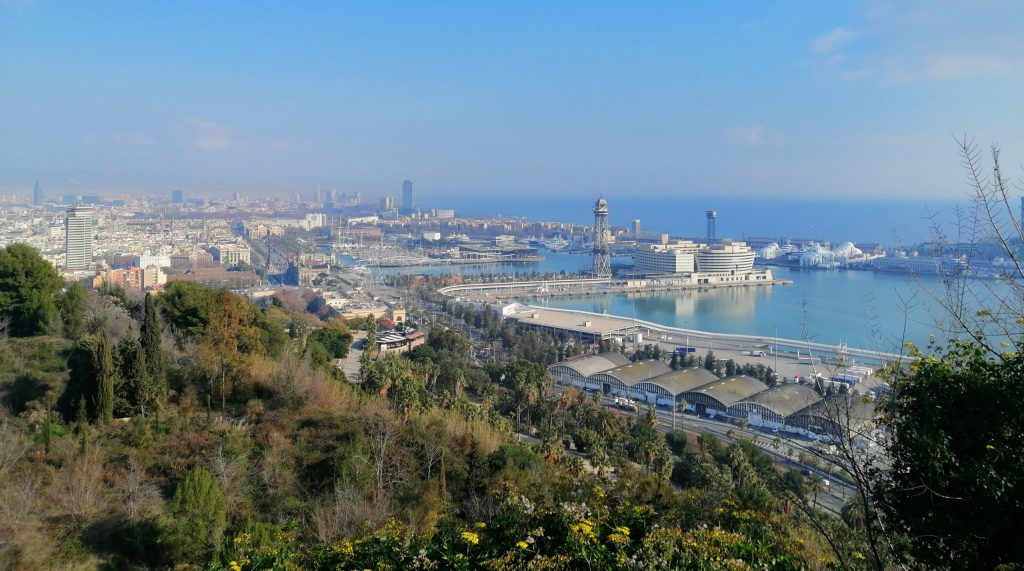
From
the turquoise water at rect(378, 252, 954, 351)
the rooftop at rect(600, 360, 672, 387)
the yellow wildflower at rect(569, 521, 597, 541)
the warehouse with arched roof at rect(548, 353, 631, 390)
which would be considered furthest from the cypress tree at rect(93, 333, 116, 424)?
the turquoise water at rect(378, 252, 954, 351)

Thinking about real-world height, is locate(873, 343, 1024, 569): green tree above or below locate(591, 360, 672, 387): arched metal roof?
above

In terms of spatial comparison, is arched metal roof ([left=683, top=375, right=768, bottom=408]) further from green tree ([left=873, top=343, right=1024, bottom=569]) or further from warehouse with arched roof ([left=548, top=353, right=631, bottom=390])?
green tree ([left=873, top=343, right=1024, bottom=569])

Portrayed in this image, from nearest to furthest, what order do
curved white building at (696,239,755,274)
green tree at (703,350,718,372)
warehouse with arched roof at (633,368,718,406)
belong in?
warehouse with arched roof at (633,368,718,406), green tree at (703,350,718,372), curved white building at (696,239,755,274)

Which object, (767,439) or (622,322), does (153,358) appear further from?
(622,322)

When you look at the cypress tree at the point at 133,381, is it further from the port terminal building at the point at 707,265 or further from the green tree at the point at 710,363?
the port terminal building at the point at 707,265

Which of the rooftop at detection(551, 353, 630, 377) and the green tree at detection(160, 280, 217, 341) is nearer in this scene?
the green tree at detection(160, 280, 217, 341)

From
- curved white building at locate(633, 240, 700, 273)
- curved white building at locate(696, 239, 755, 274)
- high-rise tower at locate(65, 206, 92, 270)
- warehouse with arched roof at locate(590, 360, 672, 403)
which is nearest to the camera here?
warehouse with arched roof at locate(590, 360, 672, 403)

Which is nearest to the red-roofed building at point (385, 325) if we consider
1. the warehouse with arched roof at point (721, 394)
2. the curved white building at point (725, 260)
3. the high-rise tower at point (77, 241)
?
the warehouse with arched roof at point (721, 394)

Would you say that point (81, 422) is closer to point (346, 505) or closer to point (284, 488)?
point (284, 488)
